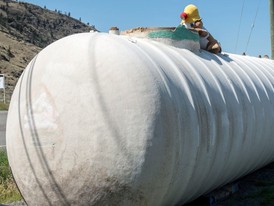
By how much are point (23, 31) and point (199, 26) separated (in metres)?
97.1

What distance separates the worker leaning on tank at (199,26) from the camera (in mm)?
6176

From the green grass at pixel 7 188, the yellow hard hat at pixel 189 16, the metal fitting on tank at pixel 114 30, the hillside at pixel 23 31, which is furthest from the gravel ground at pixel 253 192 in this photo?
the hillside at pixel 23 31

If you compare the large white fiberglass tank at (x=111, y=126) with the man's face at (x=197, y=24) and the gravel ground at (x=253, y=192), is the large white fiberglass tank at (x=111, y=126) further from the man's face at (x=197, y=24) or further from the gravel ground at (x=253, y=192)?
the man's face at (x=197, y=24)

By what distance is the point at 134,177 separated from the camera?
12.9 feet

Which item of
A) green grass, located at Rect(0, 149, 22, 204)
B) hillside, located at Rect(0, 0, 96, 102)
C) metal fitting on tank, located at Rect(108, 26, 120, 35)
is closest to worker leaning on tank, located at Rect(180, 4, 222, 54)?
metal fitting on tank, located at Rect(108, 26, 120, 35)

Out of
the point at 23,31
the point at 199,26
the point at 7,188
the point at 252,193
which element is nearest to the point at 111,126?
the point at 199,26

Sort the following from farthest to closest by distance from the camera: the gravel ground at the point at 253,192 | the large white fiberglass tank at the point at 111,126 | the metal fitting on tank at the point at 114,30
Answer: the gravel ground at the point at 253,192 → the metal fitting on tank at the point at 114,30 → the large white fiberglass tank at the point at 111,126

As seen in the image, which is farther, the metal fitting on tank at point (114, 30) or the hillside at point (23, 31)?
the hillside at point (23, 31)

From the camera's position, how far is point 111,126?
3.93m

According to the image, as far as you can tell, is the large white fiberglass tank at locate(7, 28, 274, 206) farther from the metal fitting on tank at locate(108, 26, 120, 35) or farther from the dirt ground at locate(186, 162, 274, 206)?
the dirt ground at locate(186, 162, 274, 206)

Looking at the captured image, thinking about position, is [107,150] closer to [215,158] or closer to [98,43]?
[98,43]

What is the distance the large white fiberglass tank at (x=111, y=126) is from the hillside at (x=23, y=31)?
134 ft

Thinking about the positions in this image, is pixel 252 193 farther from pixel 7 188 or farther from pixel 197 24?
pixel 7 188

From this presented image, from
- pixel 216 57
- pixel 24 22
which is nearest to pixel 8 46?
pixel 24 22
